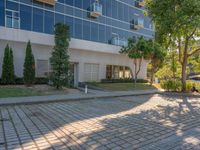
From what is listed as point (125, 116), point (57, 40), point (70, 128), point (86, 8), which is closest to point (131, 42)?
point (86, 8)

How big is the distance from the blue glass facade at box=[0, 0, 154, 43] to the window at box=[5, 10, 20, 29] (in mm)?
97

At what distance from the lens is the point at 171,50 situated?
22391 mm

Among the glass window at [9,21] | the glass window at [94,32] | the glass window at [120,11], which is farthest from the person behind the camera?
the glass window at [120,11]

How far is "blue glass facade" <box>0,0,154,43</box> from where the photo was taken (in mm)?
20125

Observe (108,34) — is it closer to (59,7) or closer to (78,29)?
Answer: (78,29)

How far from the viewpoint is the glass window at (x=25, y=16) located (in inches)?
791

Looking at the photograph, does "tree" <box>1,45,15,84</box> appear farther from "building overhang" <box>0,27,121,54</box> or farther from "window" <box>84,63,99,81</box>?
"window" <box>84,63,99,81</box>

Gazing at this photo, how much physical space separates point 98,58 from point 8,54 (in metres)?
12.0

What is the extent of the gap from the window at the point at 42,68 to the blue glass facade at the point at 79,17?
340cm

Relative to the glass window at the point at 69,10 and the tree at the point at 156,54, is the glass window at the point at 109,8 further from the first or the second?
the tree at the point at 156,54

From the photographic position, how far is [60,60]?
1805 cm

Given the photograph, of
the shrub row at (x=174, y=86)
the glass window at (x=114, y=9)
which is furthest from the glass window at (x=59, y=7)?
the shrub row at (x=174, y=86)

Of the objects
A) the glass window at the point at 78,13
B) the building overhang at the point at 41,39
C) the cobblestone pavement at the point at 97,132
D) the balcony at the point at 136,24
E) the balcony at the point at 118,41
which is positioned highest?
the balcony at the point at 136,24

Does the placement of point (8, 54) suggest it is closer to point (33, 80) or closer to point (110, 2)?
point (33, 80)
